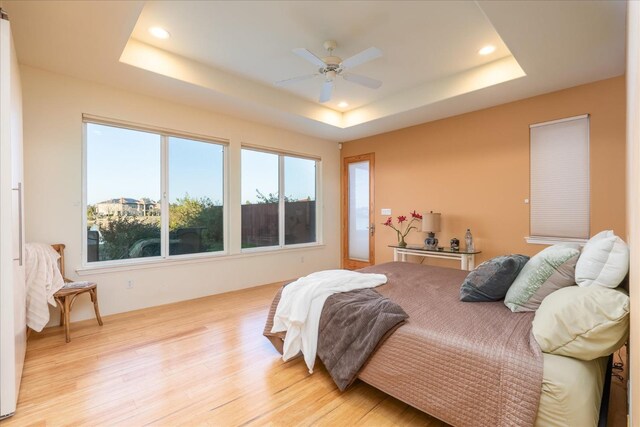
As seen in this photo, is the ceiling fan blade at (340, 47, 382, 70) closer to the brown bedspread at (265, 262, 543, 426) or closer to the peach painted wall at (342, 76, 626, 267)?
the brown bedspread at (265, 262, 543, 426)

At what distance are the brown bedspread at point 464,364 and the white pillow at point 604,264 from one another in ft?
1.31

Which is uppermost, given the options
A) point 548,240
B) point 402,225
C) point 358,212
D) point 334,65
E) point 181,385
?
point 334,65

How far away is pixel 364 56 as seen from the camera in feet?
8.96

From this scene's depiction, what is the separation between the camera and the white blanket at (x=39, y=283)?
264 cm

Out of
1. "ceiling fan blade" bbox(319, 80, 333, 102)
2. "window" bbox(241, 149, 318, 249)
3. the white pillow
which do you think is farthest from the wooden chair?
the white pillow

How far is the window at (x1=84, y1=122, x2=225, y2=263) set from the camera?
356cm

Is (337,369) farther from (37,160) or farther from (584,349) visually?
(37,160)

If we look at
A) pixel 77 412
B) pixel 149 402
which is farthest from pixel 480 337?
pixel 77 412

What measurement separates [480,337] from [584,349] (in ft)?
1.38

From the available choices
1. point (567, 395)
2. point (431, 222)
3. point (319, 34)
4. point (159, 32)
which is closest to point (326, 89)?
point (319, 34)

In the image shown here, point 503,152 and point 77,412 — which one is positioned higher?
point 503,152

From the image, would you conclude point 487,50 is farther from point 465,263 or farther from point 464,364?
point 464,364

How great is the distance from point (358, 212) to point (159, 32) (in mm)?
4261

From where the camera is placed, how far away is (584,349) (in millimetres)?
1330
